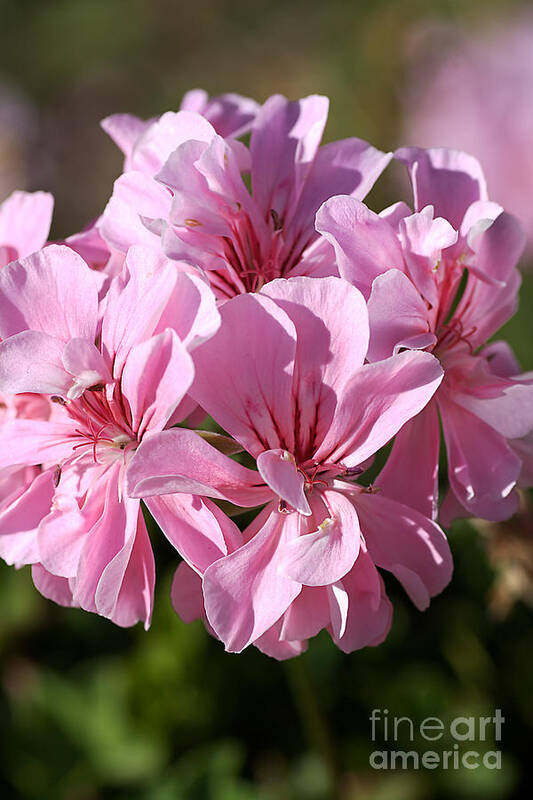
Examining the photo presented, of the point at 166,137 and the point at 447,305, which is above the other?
the point at 166,137

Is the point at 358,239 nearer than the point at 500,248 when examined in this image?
Yes

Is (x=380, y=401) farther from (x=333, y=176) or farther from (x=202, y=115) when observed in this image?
(x=202, y=115)

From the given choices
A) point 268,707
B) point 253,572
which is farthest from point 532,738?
point 253,572

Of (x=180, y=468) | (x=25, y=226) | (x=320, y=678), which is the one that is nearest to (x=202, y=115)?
(x=25, y=226)

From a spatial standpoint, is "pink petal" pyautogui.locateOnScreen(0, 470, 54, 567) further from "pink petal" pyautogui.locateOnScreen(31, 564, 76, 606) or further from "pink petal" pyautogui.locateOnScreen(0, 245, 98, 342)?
"pink petal" pyautogui.locateOnScreen(0, 245, 98, 342)

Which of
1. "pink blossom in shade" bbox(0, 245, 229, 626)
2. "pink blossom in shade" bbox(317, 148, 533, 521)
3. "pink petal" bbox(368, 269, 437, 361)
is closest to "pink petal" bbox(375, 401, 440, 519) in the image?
"pink blossom in shade" bbox(317, 148, 533, 521)

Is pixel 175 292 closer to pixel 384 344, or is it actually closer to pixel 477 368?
pixel 384 344

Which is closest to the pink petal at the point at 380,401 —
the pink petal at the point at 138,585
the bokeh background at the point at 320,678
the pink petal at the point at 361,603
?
the pink petal at the point at 361,603

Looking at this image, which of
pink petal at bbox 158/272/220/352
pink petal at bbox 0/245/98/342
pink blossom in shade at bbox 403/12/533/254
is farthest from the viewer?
pink blossom in shade at bbox 403/12/533/254
